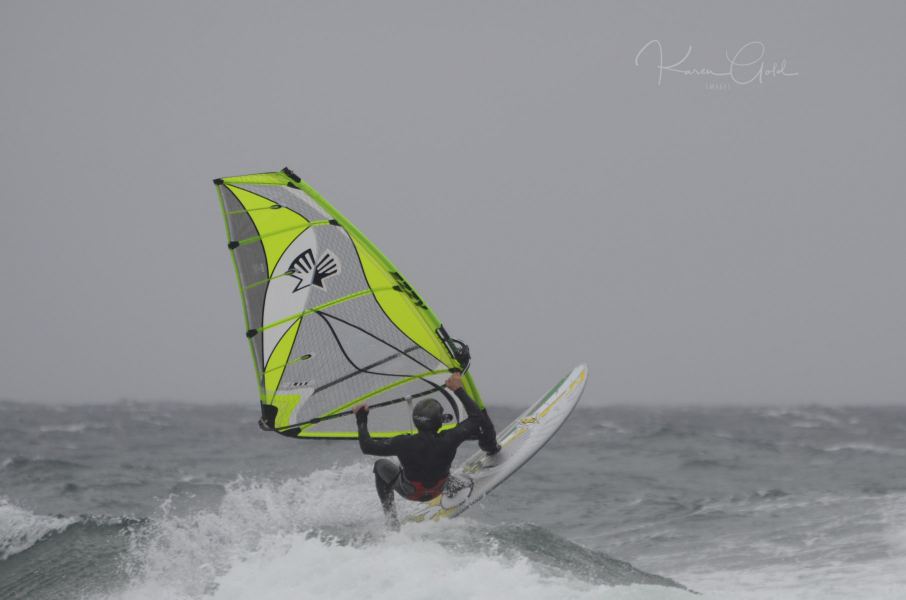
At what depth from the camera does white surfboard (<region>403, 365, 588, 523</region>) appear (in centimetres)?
652

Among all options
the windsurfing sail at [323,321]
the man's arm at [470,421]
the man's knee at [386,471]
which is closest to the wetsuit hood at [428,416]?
the man's arm at [470,421]

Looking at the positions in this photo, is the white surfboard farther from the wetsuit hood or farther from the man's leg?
the wetsuit hood

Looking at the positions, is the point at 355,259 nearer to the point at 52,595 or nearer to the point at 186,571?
the point at 186,571

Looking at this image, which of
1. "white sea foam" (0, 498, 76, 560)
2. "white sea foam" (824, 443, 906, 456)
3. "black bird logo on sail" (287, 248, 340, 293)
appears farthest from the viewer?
"white sea foam" (824, 443, 906, 456)

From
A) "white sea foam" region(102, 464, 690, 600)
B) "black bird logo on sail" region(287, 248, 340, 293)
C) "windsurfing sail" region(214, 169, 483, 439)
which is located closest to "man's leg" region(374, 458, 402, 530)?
"white sea foam" region(102, 464, 690, 600)

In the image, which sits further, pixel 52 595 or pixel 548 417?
pixel 548 417

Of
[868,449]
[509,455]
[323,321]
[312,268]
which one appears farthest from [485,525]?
[868,449]

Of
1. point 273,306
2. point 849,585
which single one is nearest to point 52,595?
point 273,306

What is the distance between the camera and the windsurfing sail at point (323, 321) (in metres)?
6.78

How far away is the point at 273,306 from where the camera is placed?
6949 mm

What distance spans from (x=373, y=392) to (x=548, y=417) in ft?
4.53

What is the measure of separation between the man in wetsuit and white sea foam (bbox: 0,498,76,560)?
10.9 ft

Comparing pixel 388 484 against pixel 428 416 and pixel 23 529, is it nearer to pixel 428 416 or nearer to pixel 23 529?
pixel 428 416

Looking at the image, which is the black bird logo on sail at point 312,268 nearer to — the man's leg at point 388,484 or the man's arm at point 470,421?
the man's arm at point 470,421
